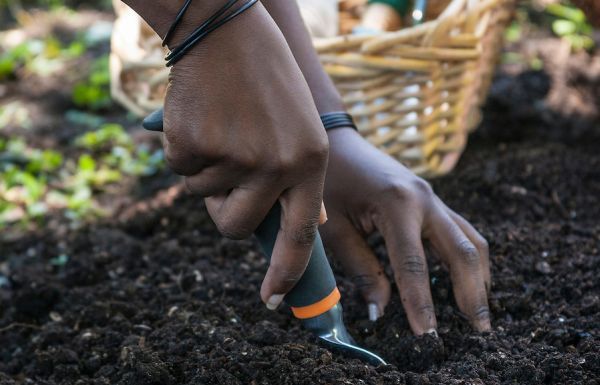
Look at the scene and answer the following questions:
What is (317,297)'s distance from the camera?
143 cm

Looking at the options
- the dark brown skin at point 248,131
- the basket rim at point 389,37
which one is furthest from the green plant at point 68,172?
the dark brown skin at point 248,131

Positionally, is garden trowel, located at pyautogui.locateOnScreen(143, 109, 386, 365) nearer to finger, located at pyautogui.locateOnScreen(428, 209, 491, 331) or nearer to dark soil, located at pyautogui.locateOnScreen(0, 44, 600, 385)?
dark soil, located at pyautogui.locateOnScreen(0, 44, 600, 385)

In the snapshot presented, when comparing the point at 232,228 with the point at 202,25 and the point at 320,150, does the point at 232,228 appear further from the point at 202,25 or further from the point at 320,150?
the point at 202,25

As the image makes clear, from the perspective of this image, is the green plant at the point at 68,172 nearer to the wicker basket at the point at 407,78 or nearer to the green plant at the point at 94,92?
the green plant at the point at 94,92

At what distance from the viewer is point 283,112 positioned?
3.67ft

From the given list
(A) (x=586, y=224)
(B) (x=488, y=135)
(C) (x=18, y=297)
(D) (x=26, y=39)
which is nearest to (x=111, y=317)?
(C) (x=18, y=297)

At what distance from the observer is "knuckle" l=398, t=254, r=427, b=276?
157 centimetres

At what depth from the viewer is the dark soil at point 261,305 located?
1.49 meters

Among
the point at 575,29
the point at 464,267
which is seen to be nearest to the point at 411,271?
the point at 464,267

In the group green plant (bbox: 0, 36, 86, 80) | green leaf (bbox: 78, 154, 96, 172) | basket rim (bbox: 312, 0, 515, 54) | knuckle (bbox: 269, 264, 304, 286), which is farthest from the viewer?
green plant (bbox: 0, 36, 86, 80)

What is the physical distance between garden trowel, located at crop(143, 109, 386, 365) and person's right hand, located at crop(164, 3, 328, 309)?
0.31ft

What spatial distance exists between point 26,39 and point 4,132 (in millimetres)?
1304

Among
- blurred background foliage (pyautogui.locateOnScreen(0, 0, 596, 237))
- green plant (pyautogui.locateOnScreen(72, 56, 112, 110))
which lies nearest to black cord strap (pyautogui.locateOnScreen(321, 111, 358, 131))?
blurred background foliage (pyautogui.locateOnScreen(0, 0, 596, 237))

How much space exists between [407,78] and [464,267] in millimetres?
729
